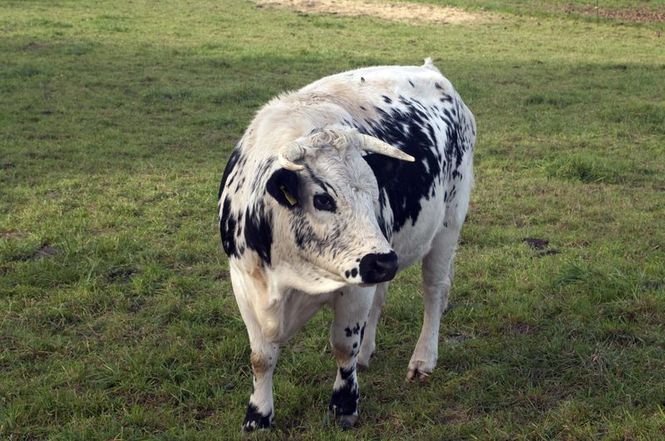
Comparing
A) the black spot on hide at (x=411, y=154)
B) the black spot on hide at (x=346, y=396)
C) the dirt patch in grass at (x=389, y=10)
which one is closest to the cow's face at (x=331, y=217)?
the black spot on hide at (x=411, y=154)

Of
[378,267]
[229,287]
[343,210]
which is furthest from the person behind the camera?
[229,287]

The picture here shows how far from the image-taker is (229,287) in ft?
19.9

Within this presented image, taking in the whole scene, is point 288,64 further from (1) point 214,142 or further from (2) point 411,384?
(2) point 411,384

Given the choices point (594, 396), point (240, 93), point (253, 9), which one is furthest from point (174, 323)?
point (253, 9)

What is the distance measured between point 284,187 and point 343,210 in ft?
0.87

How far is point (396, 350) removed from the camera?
17.4 feet

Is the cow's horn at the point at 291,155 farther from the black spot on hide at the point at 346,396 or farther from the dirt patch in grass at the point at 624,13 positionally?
the dirt patch in grass at the point at 624,13

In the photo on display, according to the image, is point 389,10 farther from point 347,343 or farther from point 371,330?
point 347,343

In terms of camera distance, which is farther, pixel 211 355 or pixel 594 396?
pixel 211 355

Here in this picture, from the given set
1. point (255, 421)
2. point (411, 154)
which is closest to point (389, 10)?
point (411, 154)

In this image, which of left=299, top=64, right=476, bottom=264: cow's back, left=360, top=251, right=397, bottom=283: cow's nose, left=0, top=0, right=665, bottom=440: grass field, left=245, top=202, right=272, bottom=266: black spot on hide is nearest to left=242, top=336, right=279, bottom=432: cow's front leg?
left=0, top=0, right=665, bottom=440: grass field

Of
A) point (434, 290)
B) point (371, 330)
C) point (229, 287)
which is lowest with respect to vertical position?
point (229, 287)

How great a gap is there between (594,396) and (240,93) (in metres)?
8.81

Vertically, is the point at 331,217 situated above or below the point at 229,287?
above
